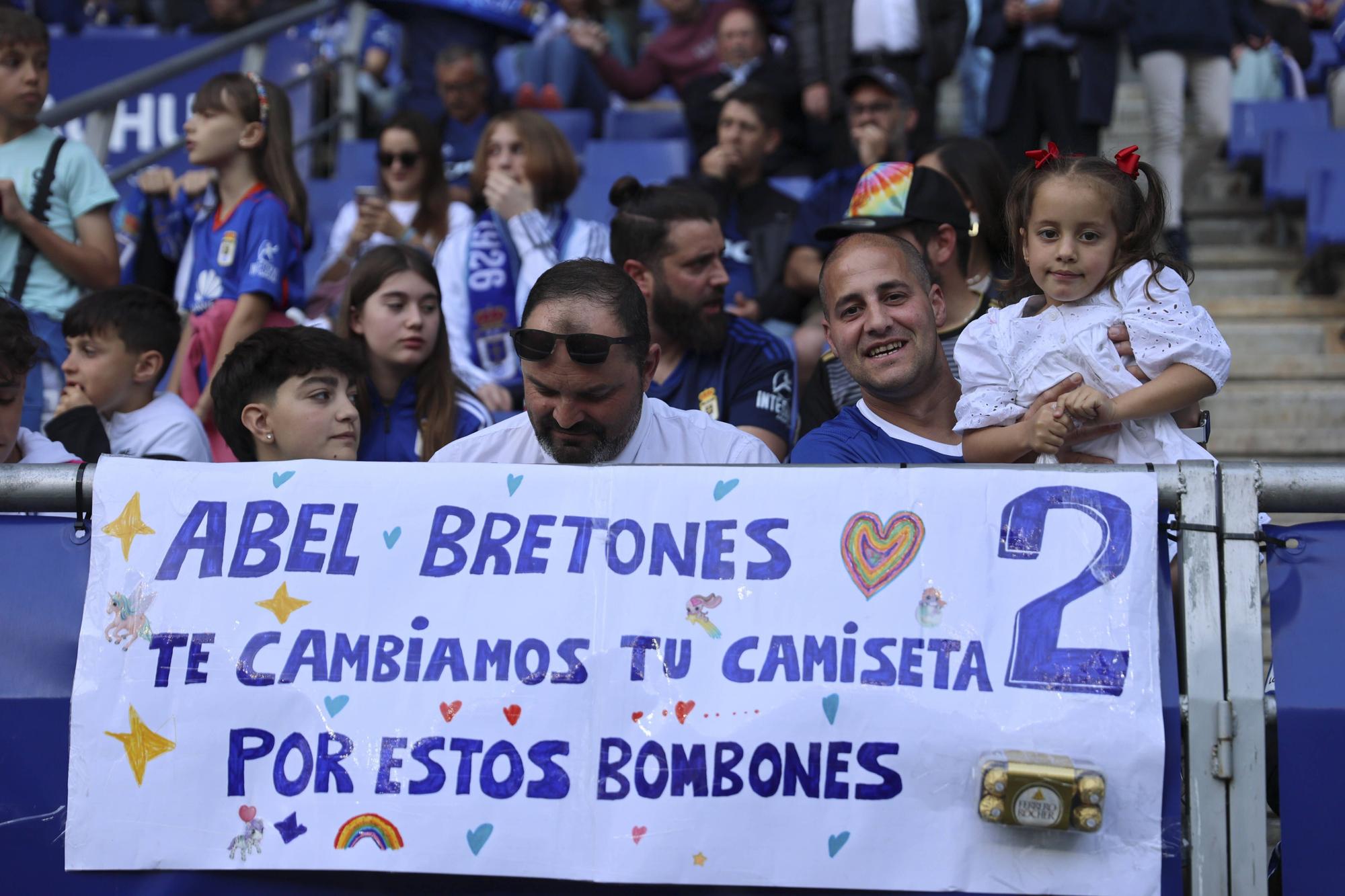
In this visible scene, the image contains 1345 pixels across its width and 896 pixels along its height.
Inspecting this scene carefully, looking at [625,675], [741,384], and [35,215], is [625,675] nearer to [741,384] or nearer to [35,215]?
[741,384]

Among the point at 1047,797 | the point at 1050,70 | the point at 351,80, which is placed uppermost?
the point at 351,80

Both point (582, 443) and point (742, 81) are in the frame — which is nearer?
point (582, 443)

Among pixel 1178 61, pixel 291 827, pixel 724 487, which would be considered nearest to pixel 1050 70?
pixel 1178 61

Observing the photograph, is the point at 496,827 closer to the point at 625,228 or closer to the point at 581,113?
the point at 625,228

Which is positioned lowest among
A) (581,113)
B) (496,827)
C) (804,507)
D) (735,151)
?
(496,827)

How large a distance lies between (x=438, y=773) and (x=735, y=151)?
4492 mm

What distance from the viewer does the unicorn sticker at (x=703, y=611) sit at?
8.96ft

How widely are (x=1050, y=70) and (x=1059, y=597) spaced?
546 cm

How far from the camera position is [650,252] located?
4961mm

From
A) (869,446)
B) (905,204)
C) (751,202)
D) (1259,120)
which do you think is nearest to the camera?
(869,446)

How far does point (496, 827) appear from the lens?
267cm

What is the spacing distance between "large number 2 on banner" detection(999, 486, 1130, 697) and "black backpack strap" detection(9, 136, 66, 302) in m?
4.12

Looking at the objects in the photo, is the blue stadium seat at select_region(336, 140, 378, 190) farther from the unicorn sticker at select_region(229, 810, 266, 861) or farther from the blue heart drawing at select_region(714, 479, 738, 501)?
the unicorn sticker at select_region(229, 810, 266, 861)

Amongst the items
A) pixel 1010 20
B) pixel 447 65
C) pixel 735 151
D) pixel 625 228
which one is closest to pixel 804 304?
pixel 735 151
